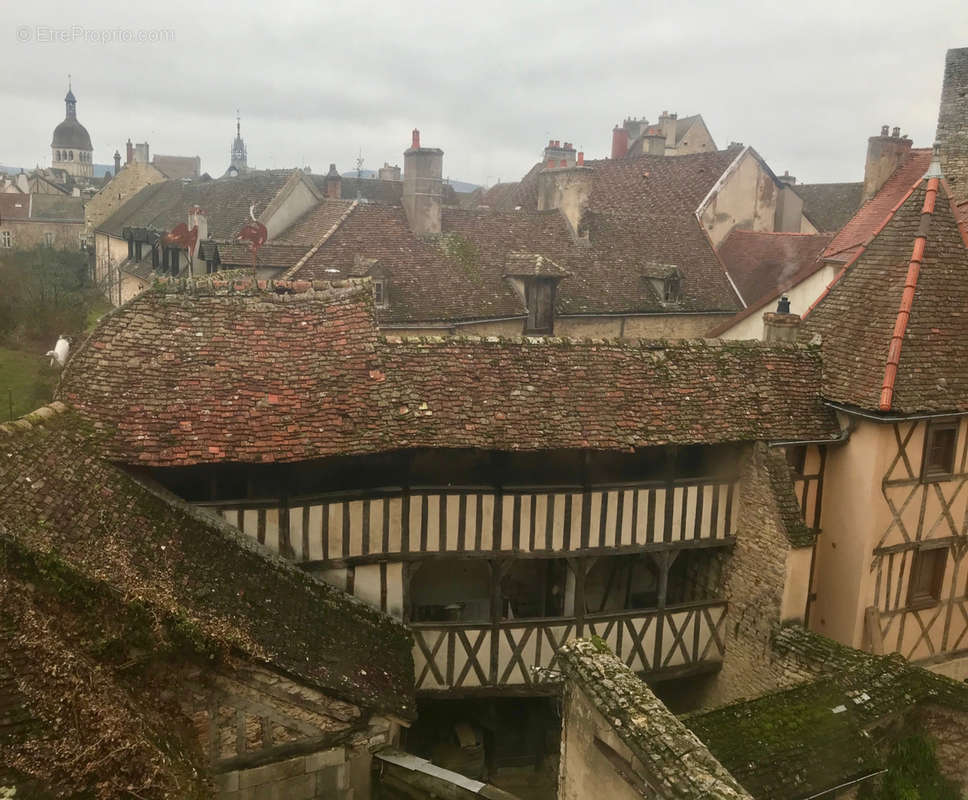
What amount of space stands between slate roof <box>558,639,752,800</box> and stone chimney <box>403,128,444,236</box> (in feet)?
50.1

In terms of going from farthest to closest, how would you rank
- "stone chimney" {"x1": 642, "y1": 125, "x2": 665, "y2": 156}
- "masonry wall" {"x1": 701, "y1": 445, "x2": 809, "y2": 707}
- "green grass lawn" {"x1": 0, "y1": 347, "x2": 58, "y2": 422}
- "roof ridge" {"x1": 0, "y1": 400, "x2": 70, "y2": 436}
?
"stone chimney" {"x1": 642, "y1": 125, "x2": 665, "y2": 156}, "green grass lawn" {"x1": 0, "y1": 347, "x2": 58, "y2": 422}, "masonry wall" {"x1": 701, "y1": 445, "x2": 809, "y2": 707}, "roof ridge" {"x1": 0, "y1": 400, "x2": 70, "y2": 436}

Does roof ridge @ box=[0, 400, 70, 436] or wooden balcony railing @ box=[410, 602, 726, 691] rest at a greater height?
roof ridge @ box=[0, 400, 70, 436]

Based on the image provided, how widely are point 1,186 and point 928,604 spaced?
260 ft

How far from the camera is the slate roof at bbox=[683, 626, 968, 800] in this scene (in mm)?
8406

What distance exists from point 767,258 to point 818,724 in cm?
1708

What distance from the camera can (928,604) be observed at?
1217 cm

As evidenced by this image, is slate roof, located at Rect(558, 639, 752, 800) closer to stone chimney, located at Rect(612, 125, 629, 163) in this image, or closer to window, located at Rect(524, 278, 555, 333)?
window, located at Rect(524, 278, 555, 333)

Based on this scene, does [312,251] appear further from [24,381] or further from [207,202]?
[207,202]

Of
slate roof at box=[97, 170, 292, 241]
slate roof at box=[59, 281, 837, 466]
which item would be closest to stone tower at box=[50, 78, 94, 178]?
slate roof at box=[97, 170, 292, 241]

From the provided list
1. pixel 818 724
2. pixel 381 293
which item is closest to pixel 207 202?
pixel 381 293

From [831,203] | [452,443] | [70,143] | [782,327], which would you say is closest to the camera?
[452,443]

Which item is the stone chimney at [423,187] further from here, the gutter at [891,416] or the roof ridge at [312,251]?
the gutter at [891,416]

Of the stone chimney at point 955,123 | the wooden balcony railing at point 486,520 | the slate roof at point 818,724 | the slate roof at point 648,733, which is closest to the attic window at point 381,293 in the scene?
the wooden balcony railing at point 486,520

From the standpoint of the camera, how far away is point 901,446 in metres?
11.4
